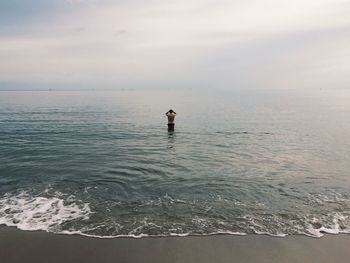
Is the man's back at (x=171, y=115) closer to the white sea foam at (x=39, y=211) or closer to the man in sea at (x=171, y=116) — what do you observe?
the man in sea at (x=171, y=116)

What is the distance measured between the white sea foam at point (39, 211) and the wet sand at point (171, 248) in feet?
2.64

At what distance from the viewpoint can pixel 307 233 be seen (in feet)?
39.9

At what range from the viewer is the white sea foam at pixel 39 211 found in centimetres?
1291

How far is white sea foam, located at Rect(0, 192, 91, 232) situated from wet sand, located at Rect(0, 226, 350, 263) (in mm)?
805

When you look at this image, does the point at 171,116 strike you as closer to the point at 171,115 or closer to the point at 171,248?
the point at 171,115

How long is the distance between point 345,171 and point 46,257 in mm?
18421

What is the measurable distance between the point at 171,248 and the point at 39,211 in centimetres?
668

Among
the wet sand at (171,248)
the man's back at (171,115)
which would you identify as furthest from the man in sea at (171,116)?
the wet sand at (171,248)

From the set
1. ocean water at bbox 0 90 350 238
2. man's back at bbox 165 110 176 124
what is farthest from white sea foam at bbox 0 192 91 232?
man's back at bbox 165 110 176 124

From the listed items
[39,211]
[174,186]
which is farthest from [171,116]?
[39,211]

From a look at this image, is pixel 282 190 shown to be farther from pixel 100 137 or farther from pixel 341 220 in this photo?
pixel 100 137

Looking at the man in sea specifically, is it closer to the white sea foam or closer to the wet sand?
the white sea foam

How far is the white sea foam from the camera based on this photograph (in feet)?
42.4

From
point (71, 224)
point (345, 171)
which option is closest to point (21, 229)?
point (71, 224)
